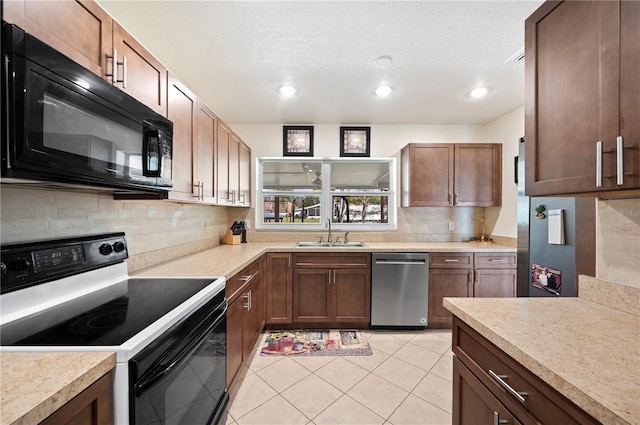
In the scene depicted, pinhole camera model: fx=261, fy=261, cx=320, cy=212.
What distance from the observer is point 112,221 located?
155cm

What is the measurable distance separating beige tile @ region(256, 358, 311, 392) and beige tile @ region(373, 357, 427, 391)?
2.01 feet

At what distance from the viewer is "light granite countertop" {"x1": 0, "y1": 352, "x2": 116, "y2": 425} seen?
1.74 ft

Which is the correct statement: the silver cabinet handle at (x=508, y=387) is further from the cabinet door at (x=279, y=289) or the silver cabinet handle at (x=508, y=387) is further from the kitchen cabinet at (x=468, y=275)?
the cabinet door at (x=279, y=289)

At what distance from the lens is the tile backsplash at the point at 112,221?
107 centimetres

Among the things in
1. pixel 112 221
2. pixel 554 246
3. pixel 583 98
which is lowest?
pixel 554 246

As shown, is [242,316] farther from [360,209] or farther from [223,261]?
[360,209]

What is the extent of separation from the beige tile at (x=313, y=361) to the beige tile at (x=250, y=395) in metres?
0.37

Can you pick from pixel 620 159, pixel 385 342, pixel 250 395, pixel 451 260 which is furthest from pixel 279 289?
pixel 620 159

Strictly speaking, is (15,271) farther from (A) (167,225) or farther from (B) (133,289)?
(A) (167,225)

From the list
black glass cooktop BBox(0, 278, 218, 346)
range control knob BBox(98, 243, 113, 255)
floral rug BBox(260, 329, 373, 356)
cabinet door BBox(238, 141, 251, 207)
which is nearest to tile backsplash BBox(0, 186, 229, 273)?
range control knob BBox(98, 243, 113, 255)

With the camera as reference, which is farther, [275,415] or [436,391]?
[436,391]

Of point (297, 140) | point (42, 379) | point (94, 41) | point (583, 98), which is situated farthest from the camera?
point (297, 140)

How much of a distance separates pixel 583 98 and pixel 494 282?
7.85ft

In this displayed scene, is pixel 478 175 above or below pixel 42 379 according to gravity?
above
